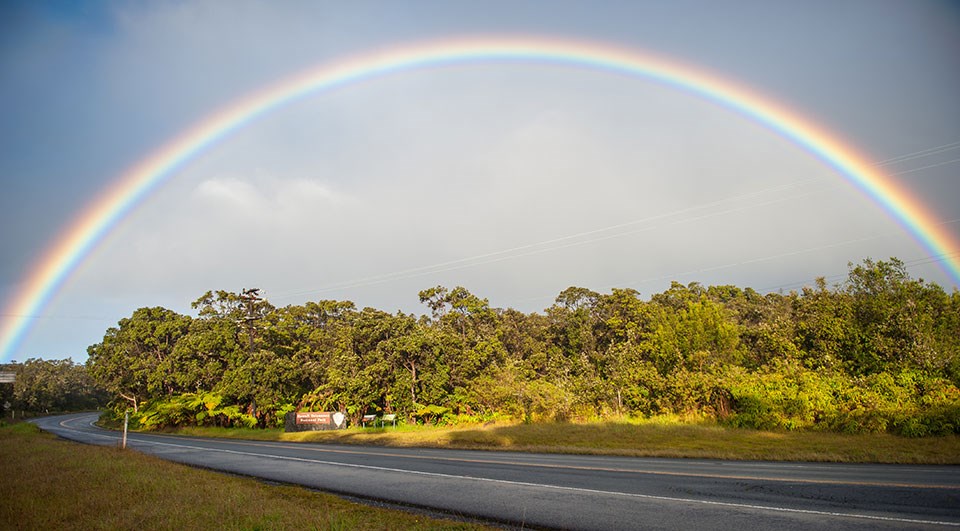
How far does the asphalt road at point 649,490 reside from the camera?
8172 millimetres

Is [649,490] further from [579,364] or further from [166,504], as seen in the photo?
[579,364]

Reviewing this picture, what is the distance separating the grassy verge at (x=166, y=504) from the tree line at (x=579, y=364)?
21224mm

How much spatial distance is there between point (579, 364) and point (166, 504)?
40.7 metres

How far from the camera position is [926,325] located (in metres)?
28.1

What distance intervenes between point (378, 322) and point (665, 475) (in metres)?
32.8

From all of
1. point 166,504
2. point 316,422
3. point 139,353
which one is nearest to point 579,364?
point 316,422

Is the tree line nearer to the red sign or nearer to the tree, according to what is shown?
the tree

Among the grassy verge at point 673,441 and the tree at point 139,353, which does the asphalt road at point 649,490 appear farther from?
the tree at point 139,353

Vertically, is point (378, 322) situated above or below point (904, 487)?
above

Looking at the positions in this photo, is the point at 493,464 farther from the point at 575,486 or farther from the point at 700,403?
the point at 700,403

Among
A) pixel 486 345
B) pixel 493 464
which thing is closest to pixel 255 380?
pixel 486 345

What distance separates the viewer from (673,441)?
21.5 meters

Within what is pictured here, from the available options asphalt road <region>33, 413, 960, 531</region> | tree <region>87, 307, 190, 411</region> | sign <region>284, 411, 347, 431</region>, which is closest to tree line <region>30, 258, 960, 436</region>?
tree <region>87, 307, 190, 411</region>

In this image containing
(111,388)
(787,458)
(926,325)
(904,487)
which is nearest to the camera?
(904,487)
